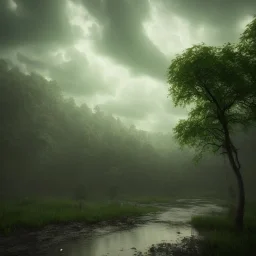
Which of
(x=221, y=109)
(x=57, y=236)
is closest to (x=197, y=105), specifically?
(x=221, y=109)

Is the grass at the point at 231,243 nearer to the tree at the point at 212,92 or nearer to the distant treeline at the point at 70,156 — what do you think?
the tree at the point at 212,92

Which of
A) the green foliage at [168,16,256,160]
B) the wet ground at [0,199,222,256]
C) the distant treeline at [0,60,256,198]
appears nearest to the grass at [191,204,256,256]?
the wet ground at [0,199,222,256]

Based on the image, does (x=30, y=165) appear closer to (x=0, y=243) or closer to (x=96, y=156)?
(x=96, y=156)

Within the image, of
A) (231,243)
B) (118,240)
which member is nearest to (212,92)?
(231,243)

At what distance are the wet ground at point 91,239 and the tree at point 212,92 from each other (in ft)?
23.7

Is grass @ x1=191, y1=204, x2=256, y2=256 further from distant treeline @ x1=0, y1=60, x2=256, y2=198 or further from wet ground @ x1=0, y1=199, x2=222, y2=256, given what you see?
distant treeline @ x1=0, y1=60, x2=256, y2=198

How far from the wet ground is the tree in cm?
723

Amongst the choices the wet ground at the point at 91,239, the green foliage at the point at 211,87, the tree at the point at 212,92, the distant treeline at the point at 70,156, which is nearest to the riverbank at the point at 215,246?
the wet ground at the point at 91,239

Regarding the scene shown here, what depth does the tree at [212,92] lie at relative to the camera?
69.1ft

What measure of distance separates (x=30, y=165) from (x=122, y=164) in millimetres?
36324

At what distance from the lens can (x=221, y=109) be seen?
22.6 metres

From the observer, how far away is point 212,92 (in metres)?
22.6

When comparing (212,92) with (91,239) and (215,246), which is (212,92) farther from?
(91,239)

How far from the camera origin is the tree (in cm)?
2105
